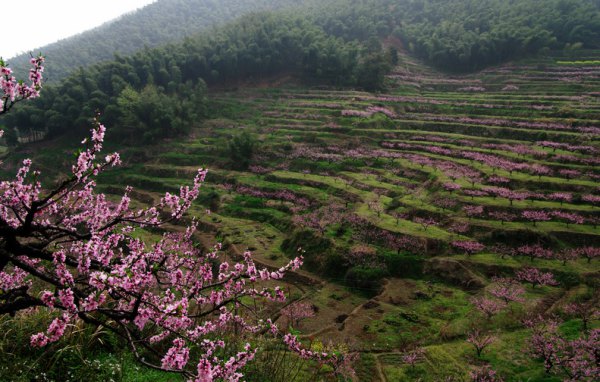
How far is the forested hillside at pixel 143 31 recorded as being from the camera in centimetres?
10700

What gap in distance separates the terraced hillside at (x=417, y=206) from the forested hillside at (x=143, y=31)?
7105 cm

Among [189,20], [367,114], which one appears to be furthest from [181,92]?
[189,20]

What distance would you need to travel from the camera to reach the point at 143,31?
133375 millimetres

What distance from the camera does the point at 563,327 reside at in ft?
52.1

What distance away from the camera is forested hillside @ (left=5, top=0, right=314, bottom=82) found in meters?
107

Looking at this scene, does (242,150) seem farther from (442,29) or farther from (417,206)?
(442,29)

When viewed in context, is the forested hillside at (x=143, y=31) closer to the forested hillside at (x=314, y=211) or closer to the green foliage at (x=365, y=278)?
the forested hillside at (x=314, y=211)

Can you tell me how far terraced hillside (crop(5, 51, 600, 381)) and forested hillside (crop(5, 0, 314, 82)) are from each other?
71046 millimetres

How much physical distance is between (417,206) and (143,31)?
136772 mm

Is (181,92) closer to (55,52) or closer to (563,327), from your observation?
(563,327)

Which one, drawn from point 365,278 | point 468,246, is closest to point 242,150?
point 365,278

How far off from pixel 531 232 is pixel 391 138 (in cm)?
2225

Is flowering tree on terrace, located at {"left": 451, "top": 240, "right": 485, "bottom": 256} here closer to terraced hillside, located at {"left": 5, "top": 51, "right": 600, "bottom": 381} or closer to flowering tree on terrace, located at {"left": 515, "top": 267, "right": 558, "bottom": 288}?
terraced hillside, located at {"left": 5, "top": 51, "right": 600, "bottom": 381}

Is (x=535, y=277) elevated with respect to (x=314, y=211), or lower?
lower
